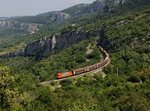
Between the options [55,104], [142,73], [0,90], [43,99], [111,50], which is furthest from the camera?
[111,50]

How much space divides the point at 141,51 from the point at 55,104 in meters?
66.4

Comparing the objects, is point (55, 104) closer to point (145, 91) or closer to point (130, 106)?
point (130, 106)

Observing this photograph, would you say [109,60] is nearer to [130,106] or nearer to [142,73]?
[142,73]

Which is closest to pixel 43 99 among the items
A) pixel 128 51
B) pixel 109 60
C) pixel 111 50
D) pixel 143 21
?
pixel 109 60

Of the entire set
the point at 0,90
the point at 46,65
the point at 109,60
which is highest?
the point at 0,90

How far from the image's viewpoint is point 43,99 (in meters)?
70.0

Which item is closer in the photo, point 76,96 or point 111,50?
point 76,96

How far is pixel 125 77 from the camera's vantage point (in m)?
98.5

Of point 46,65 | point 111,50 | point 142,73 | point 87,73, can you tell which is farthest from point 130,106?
point 46,65

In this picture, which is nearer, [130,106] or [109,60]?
[130,106]

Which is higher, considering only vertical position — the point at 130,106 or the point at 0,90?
the point at 0,90

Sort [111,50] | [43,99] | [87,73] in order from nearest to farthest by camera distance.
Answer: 1. [43,99]
2. [87,73]
3. [111,50]

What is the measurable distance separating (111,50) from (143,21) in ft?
109

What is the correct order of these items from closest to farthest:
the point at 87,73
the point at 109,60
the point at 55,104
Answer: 1. the point at 55,104
2. the point at 87,73
3. the point at 109,60
